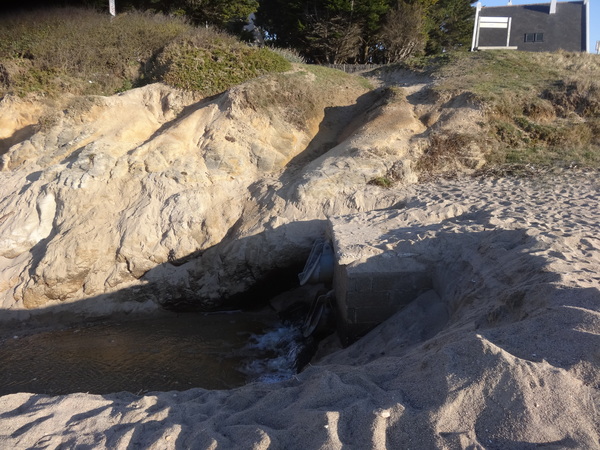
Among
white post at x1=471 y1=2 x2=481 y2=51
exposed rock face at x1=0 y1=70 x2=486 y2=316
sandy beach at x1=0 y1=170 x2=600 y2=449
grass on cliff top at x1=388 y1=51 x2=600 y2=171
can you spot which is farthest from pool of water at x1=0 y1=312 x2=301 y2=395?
white post at x1=471 y1=2 x2=481 y2=51

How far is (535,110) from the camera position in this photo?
10.1 metres

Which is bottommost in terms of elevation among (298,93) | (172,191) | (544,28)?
(172,191)

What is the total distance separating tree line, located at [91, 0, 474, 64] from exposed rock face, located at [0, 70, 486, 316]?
6.79 metres

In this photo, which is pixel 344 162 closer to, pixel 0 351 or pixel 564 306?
pixel 564 306

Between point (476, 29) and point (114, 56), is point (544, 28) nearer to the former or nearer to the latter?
point (476, 29)

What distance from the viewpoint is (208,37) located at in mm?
12336

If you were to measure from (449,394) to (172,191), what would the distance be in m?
7.59

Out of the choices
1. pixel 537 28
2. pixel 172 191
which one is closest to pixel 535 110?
pixel 172 191

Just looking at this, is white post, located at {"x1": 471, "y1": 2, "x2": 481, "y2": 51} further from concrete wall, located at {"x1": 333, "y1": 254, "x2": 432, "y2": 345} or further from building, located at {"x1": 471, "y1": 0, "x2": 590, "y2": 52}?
concrete wall, located at {"x1": 333, "y1": 254, "x2": 432, "y2": 345}

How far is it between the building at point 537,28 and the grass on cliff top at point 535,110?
1014cm

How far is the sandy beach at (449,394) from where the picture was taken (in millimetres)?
2643

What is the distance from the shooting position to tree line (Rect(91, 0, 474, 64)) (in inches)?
631

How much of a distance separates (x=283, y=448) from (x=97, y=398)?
204 cm

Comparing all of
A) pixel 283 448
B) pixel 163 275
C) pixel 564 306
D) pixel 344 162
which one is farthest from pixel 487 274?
pixel 163 275
